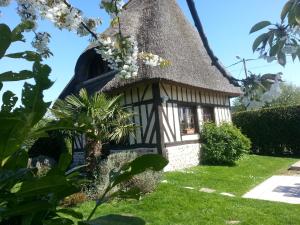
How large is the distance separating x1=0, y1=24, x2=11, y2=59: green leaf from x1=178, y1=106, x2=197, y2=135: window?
1194 cm

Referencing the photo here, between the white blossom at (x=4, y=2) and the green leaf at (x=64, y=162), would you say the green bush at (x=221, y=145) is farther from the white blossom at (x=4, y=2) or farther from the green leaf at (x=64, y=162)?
the green leaf at (x=64, y=162)

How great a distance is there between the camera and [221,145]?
42.9 ft

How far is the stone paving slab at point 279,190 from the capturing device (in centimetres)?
794

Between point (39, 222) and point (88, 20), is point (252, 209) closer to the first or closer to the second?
point (88, 20)

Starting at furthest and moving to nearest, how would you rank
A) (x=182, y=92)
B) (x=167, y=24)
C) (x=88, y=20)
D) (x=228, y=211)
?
(x=167, y=24), (x=182, y=92), (x=228, y=211), (x=88, y=20)

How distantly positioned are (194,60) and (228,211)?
27.5 ft

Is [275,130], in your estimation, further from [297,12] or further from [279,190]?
[297,12]

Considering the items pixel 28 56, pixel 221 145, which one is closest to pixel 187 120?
pixel 221 145

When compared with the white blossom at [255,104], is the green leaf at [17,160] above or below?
below

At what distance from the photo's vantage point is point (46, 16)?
107 inches

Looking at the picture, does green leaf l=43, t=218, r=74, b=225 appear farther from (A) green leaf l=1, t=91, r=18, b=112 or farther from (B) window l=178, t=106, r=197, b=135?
(B) window l=178, t=106, r=197, b=135

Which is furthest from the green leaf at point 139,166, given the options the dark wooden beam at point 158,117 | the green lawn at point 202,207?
the dark wooden beam at point 158,117

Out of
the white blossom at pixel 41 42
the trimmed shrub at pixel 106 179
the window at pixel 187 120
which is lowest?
the trimmed shrub at pixel 106 179

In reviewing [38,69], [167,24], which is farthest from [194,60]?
[38,69]
